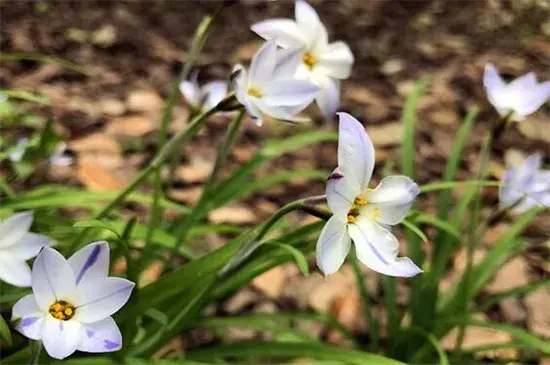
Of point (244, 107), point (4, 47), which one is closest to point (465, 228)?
point (244, 107)

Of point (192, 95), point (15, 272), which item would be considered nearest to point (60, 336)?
point (15, 272)

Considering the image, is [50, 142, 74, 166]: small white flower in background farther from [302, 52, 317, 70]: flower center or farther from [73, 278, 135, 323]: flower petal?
[73, 278, 135, 323]: flower petal

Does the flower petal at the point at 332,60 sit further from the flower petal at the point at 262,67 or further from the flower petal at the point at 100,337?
the flower petal at the point at 100,337

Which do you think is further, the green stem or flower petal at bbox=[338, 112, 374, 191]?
the green stem

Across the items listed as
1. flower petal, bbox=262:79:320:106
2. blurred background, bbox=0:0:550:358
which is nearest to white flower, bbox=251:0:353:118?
flower petal, bbox=262:79:320:106

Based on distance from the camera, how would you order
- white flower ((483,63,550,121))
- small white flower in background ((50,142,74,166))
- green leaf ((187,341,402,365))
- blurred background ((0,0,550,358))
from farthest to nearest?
blurred background ((0,0,550,358)), small white flower in background ((50,142,74,166)), white flower ((483,63,550,121)), green leaf ((187,341,402,365))

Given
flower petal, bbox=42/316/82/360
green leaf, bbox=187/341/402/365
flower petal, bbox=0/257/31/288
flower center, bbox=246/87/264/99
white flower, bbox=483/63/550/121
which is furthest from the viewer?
white flower, bbox=483/63/550/121
